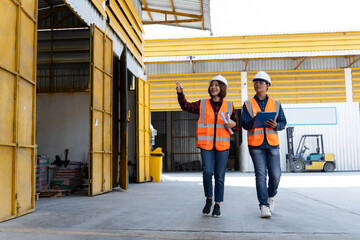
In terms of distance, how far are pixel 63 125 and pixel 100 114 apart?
3417 mm

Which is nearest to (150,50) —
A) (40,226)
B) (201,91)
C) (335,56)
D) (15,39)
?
(201,91)

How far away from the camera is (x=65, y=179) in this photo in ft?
29.1

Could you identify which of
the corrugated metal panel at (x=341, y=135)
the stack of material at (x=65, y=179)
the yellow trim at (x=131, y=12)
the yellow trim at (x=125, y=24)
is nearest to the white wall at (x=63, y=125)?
the stack of material at (x=65, y=179)

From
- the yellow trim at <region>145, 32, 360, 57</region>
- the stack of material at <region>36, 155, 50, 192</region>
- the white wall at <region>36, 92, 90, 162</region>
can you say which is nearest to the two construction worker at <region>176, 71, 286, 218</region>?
the stack of material at <region>36, 155, 50, 192</region>

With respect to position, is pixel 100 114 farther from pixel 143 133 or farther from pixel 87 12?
pixel 143 133

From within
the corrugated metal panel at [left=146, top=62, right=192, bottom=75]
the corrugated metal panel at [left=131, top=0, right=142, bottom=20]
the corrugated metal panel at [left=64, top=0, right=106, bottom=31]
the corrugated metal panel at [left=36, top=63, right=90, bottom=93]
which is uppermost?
the corrugated metal panel at [left=131, top=0, right=142, bottom=20]

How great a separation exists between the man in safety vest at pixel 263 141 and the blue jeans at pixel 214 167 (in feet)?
1.44

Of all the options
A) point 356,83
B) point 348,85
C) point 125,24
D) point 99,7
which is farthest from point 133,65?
point 356,83

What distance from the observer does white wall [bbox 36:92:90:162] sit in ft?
36.6

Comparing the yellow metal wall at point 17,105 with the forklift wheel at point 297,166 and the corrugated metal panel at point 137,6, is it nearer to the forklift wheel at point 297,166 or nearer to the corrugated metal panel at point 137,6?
the corrugated metal panel at point 137,6

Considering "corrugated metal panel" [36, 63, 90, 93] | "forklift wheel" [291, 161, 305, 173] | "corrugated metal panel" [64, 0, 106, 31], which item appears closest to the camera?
"corrugated metal panel" [64, 0, 106, 31]

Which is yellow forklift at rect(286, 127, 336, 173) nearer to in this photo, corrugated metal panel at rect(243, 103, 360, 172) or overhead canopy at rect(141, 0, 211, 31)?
corrugated metal panel at rect(243, 103, 360, 172)

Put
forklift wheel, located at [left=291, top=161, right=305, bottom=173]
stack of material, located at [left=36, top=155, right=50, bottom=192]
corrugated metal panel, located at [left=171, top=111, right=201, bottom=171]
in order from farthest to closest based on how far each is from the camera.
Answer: corrugated metal panel, located at [left=171, top=111, right=201, bottom=171] → forklift wheel, located at [left=291, top=161, right=305, bottom=173] → stack of material, located at [left=36, top=155, right=50, bottom=192]

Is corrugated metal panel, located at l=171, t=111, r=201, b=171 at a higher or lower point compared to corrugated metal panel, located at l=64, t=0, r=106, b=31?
lower
